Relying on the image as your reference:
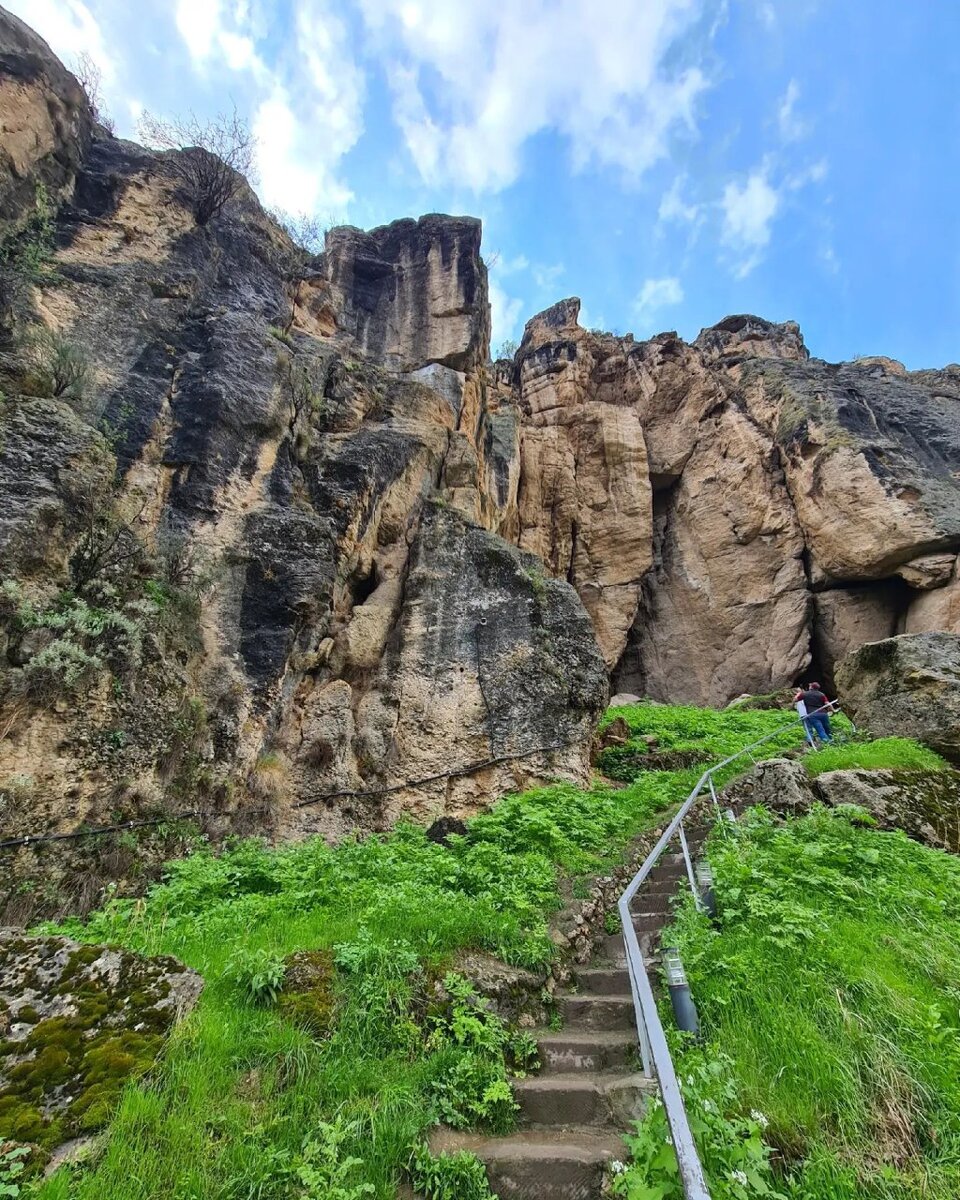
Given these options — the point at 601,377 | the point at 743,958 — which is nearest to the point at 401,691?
the point at 743,958

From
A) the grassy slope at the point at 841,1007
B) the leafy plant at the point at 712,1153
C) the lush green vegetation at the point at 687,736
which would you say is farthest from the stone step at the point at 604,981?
the lush green vegetation at the point at 687,736

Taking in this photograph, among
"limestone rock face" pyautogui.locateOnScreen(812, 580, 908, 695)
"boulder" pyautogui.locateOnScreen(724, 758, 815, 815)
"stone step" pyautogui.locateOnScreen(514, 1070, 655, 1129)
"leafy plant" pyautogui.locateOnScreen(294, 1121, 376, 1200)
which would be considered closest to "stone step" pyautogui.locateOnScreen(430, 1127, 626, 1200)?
"stone step" pyautogui.locateOnScreen(514, 1070, 655, 1129)

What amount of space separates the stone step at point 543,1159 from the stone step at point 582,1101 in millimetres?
120

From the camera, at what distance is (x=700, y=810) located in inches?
412

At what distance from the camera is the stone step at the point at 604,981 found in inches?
218

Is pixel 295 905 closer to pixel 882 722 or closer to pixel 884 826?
pixel 884 826

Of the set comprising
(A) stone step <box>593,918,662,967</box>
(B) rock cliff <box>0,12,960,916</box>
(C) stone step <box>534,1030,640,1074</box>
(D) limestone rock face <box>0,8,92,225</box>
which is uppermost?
(D) limestone rock face <box>0,8,92,225</box>

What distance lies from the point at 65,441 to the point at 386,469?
6.22 metres

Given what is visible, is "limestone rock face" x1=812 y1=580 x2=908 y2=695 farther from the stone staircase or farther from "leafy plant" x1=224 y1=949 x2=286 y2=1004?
"leafy plant" x1=224 y1=949 x2=286 y2=1004

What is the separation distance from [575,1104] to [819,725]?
11.9 meters

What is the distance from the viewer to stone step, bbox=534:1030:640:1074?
4531 mm

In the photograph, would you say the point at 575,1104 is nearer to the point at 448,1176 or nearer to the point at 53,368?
the point at 448,1176

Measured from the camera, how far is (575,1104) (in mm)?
4078

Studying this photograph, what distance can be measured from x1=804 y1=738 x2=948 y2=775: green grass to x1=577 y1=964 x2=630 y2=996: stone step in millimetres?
6138
